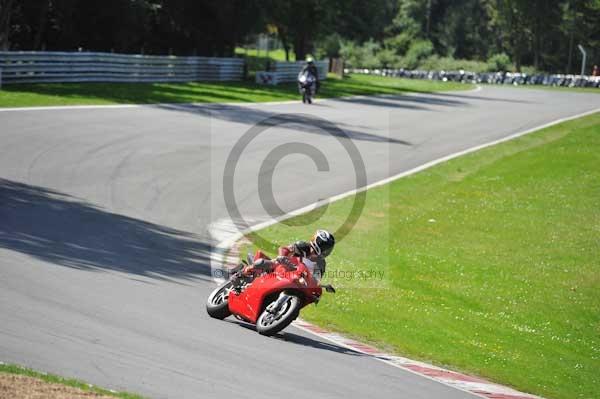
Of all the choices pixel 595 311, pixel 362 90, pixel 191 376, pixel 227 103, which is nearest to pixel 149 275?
pixel 191 376

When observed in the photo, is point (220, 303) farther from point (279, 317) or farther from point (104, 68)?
point (104, 68)

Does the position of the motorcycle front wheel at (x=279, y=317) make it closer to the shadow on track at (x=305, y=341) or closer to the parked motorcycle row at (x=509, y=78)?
the shadow on track at (x=305, y=341)

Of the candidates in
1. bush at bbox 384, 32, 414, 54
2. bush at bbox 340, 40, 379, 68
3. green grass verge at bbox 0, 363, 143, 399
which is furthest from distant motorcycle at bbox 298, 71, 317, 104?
bush at bbox 384, 32, 414, 54

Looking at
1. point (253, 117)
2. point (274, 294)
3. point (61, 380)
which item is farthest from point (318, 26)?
point (61, 380)

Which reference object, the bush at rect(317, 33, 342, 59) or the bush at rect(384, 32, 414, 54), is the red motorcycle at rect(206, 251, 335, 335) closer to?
the bush at rect(317, 33, 342, 59)

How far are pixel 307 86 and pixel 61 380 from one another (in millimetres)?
33570

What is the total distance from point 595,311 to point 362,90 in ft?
124

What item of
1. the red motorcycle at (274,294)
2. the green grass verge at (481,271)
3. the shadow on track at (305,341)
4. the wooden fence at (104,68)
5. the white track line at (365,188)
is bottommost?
the green grass verge at (481,271)

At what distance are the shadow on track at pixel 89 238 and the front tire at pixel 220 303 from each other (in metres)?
1.88

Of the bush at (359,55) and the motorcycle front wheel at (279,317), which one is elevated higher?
the bush at (359,55)

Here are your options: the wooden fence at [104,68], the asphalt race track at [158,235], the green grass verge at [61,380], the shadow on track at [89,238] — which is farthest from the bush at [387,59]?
the green grass verge at [61,380]

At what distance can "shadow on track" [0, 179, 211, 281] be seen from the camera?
42.9 feet

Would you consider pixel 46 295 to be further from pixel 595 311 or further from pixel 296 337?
pixel 595 311

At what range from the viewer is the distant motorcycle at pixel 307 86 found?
39969 millimetres
